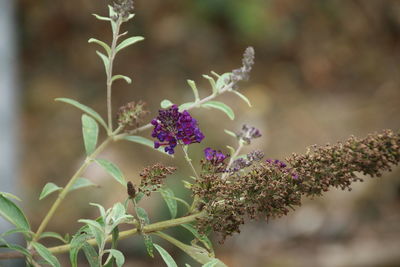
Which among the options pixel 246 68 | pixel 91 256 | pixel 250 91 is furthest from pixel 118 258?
pixel 250 91

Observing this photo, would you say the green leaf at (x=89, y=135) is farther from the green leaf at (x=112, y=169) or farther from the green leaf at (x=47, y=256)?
the green leaf at (x=47, y=256)

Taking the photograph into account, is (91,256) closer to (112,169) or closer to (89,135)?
(112,169)

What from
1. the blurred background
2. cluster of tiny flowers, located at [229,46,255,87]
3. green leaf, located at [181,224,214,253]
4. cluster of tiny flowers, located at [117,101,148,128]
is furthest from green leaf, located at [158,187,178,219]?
the blurred background

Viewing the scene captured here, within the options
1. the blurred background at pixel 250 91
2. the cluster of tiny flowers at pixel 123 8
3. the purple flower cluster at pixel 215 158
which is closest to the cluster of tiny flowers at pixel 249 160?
the purple flower cluster at pixel 215 158

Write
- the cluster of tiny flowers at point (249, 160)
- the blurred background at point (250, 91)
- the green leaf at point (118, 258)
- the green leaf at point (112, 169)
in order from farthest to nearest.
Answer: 1. the blurred background at point (250, 91)
2. the green leaf at point (112, 169)
3. the cluster of tiny flowers at point (249, 160)
4. the green leaf at point (118, 258)

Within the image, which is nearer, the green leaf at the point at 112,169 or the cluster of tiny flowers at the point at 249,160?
the cluster of tiny flowers at the point at 249,160

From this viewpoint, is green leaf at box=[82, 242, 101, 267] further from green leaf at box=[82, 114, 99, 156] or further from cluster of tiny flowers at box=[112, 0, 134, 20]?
cluster of tiny flowers at box=[112, 0, 134, 20]
